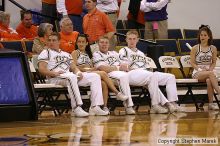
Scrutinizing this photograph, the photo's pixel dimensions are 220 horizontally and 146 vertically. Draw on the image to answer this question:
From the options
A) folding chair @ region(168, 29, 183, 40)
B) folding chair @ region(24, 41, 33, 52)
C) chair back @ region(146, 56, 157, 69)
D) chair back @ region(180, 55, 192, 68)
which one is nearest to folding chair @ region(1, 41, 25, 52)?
folding chair @ region(24, 41, 33, 52)

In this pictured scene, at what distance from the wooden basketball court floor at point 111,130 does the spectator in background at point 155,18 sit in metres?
4.12

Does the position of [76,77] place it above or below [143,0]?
below

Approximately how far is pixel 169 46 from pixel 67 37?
3012 millimetres

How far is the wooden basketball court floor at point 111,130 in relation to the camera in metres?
6.41

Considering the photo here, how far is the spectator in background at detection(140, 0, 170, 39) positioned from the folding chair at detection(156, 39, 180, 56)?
0.43m

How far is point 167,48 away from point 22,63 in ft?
17.2

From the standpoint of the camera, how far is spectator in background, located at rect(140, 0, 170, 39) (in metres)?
13.7

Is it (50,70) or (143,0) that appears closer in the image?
(50,70)

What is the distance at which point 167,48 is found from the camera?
13.4 m

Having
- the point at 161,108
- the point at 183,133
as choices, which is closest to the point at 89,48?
the point at 161,108

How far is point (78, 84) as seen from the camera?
1011cm

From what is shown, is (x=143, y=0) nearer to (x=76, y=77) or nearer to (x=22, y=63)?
(x=76, y=77)

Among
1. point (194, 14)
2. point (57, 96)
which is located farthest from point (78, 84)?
point (194, 14)

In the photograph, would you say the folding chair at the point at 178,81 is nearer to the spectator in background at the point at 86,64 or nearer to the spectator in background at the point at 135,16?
the spectator in background at the point at 86,64
